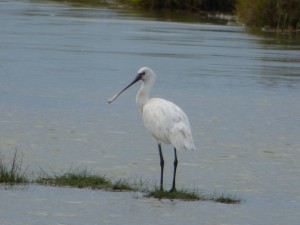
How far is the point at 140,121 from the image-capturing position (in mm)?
16500

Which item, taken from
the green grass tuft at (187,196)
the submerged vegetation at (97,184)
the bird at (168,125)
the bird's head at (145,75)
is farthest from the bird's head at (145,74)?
the green grass tuft at (187,196)

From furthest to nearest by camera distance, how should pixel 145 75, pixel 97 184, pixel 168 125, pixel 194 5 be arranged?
pixel 194 5 < pixel 145 75 < pixel 168 125 < pixel 97 184

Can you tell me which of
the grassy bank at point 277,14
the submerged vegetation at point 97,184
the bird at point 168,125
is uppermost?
the bird at point 168,125

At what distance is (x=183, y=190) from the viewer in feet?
35.6

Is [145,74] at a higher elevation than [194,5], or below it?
higher

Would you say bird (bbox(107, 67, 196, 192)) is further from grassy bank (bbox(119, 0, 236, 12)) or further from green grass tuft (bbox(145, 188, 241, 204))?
grassy bank (bbox(119, 0, 236, 12))

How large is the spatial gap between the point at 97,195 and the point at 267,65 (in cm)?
1650

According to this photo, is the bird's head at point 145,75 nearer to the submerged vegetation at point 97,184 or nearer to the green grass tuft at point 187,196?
the submerged vegetation at point 97,184

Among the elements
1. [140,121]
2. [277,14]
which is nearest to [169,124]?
[140,121]

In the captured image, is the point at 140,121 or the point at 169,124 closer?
the point at 169,124

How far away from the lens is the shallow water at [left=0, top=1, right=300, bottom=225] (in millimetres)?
9914

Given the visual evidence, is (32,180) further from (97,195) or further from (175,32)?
(175,32)

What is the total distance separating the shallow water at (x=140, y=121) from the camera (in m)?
9.91

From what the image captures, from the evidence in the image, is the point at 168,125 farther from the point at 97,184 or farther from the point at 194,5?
the point at 194,5
